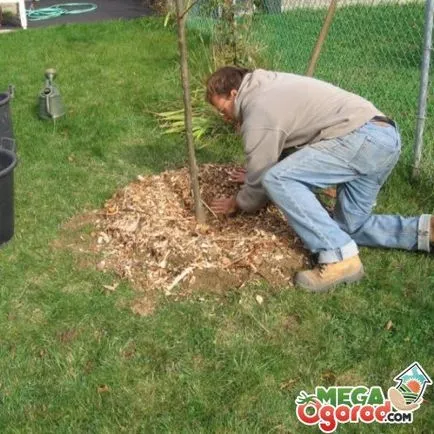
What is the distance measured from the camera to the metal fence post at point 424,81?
429 cm

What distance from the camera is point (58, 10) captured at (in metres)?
14.5

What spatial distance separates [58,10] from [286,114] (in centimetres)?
1244

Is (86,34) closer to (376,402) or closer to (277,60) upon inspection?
(277,60)

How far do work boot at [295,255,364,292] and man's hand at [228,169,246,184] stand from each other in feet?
3.66

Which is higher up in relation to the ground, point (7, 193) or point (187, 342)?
point (7, 193)

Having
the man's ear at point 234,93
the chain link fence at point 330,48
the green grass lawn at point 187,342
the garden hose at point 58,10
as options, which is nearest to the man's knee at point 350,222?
the green grass lawn at point 187,342

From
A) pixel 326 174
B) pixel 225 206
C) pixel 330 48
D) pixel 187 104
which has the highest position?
pixel 187 104

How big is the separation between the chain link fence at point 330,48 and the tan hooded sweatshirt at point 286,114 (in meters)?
1.71

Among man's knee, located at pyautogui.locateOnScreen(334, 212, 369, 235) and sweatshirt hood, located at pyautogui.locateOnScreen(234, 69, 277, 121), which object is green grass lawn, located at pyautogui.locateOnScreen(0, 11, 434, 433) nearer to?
man's knee, located at pyautogui.locateOnScreen(334, 212, 369, 235)

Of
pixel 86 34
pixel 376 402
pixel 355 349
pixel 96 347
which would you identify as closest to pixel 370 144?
pixel 355 349

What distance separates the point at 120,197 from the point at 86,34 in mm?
6734

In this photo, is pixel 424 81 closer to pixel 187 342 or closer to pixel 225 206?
pixel 225 206

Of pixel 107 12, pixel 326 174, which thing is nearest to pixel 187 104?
pixel 326 174

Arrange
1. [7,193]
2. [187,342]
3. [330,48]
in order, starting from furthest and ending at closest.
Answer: [330,48] → [7,193] → [187,342]
